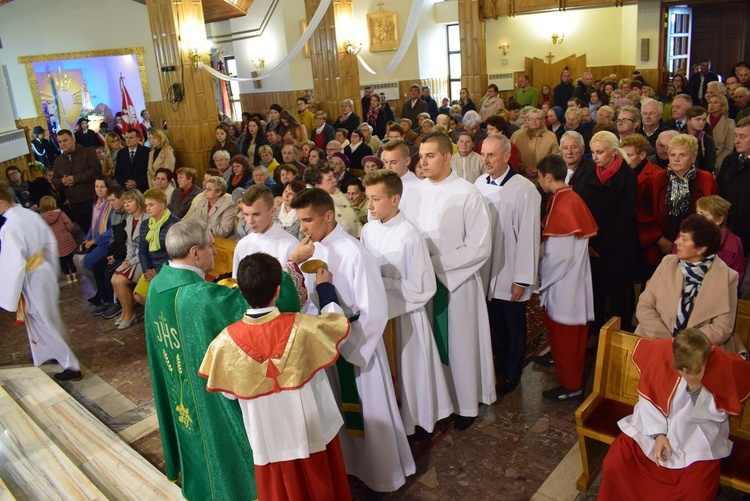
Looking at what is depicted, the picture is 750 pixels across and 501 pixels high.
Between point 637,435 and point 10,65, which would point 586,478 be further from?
point 10,65

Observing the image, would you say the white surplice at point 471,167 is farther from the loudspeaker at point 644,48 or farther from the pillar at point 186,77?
the loudspeaker at point 644,48

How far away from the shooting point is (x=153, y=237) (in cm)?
511

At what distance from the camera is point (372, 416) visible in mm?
2902

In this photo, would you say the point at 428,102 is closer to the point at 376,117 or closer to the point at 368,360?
the point at 376,117

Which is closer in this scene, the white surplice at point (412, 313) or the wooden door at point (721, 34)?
the white surplice at point (412, 313)

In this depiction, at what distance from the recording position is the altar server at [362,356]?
2.74 m

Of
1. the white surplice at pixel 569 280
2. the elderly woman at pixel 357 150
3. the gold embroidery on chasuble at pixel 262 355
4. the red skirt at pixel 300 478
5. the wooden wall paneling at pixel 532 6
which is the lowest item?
the red skirt at pixel 300 478

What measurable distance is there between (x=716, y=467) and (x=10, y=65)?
15020 millimetres

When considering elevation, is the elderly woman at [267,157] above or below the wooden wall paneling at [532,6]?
below

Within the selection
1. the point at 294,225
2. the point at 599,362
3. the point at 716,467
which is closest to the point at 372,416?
the point at 599,362

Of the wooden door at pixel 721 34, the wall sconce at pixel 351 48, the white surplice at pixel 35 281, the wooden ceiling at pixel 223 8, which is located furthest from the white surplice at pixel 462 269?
the wooden ceiling at pixel 223 8

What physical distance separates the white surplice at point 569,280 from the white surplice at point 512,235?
0.12 meters

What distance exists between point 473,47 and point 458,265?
38.6 feet

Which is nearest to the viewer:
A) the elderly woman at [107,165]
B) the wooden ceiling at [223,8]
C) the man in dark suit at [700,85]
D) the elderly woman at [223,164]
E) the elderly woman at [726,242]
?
the elderly woman at [726,242]
